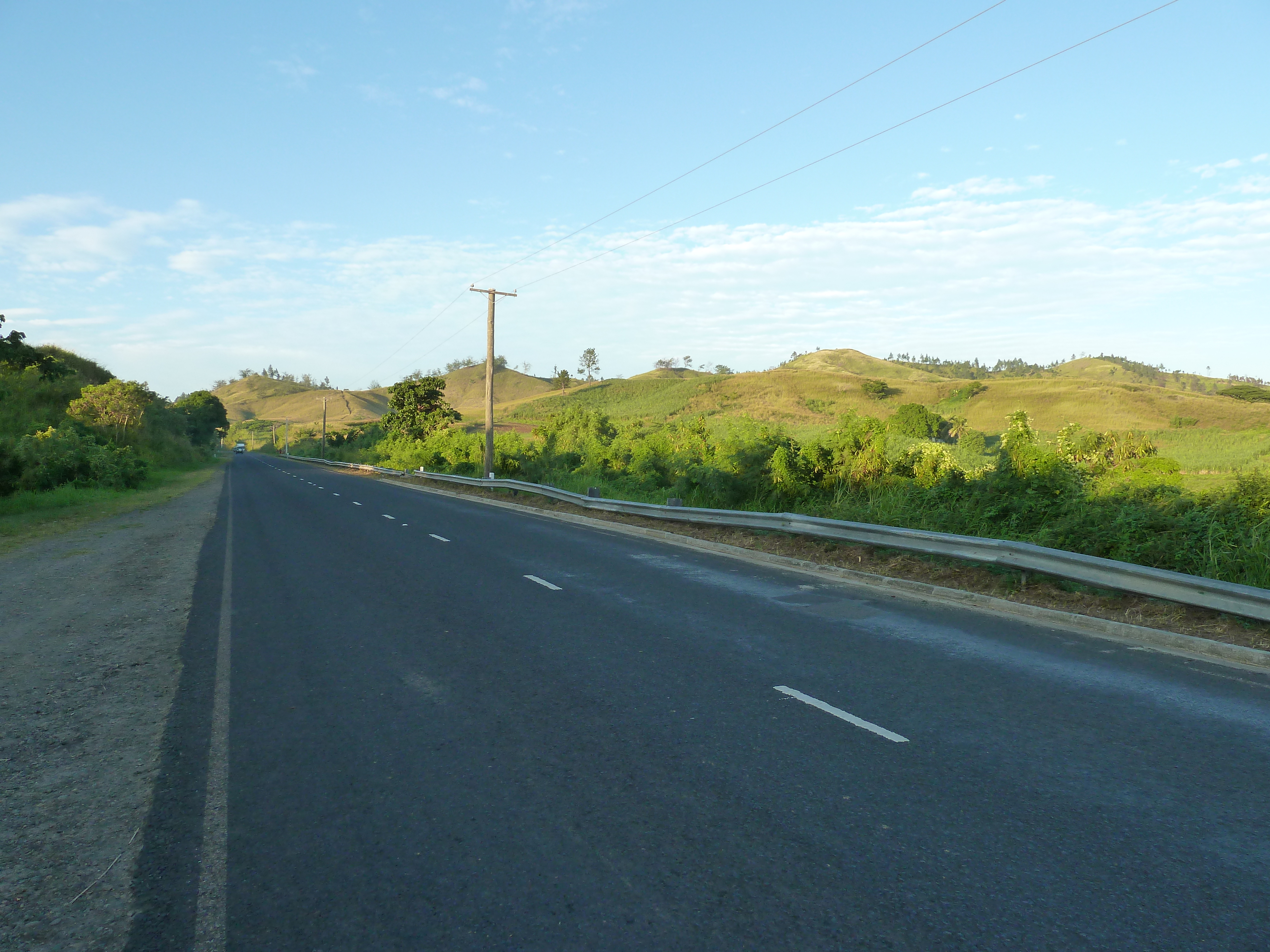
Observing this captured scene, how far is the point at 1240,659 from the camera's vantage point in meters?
7.07

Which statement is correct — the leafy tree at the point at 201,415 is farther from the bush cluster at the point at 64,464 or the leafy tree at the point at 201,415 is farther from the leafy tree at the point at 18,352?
the leafy tree at the point at 18,352

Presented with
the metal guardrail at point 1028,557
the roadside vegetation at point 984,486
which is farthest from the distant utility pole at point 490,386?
the metal guardrail at point 1028,557

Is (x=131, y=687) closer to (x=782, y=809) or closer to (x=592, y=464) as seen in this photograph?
(x=782, y=809)

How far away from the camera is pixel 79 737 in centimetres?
530

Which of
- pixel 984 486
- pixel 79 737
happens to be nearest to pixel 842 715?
pixel 79 737

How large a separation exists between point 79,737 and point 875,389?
109 metres

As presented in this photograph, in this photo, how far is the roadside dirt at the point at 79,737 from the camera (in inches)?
132

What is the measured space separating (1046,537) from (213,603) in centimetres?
1110

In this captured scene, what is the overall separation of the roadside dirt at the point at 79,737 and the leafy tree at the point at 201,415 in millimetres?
97366

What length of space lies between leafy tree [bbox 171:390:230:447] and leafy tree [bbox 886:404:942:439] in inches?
3191

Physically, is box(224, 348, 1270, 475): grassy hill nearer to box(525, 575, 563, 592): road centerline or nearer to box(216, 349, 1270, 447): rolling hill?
box(216, 349, 1270, 447): rolling hill

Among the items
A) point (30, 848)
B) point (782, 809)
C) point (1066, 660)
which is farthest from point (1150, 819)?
point (30, 848)

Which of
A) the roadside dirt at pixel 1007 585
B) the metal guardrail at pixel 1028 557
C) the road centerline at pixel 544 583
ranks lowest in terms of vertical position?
the road centerline at pixel 544 583

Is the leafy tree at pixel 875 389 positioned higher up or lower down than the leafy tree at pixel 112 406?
higher up
